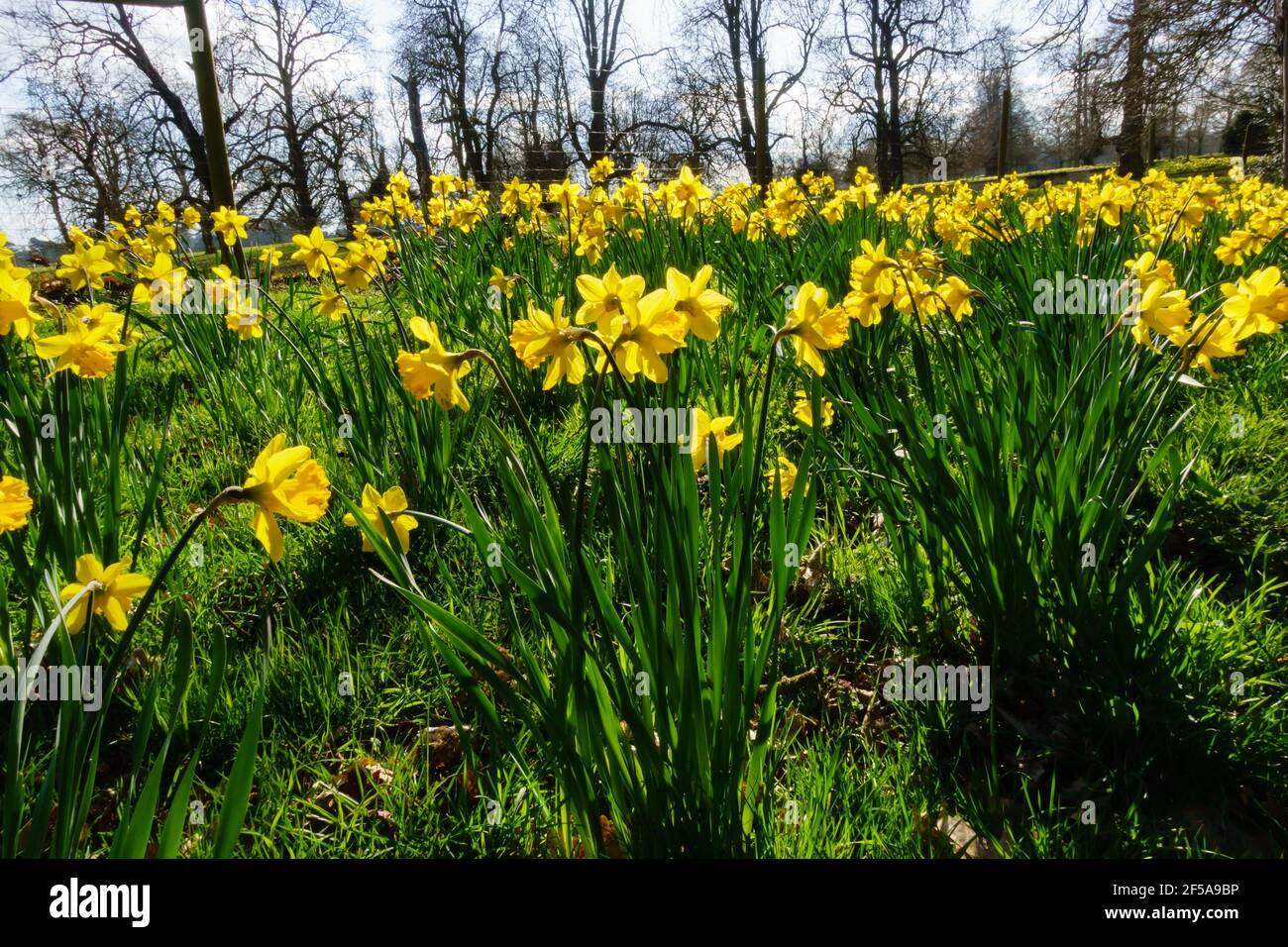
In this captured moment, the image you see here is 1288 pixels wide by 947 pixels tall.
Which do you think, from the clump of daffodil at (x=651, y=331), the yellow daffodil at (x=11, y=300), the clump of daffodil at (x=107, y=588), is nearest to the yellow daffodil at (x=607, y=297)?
the clump of daffodil at (x=651, y=331)

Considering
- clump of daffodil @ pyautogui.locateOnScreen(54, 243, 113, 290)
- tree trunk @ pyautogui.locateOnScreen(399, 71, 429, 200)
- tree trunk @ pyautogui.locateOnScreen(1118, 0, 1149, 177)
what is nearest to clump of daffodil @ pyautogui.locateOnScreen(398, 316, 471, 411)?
clump of daffodil @ pyautogui.locateOnScreen(54, 243, 113, 290)

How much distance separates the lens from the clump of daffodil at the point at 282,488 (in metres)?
1.04

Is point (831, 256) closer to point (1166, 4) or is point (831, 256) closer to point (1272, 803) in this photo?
point (1272, 803)

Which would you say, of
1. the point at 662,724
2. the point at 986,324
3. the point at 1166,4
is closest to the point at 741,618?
the point at 662,724

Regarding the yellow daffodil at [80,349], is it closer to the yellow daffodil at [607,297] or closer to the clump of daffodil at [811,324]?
the yellow daffodil at [607,297]

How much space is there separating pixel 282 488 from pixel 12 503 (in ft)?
1.55

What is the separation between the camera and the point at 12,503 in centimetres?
112

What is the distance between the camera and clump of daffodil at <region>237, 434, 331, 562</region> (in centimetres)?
104

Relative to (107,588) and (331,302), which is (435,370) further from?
(331,302)

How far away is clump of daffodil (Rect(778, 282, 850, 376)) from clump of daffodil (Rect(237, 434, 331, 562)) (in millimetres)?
840

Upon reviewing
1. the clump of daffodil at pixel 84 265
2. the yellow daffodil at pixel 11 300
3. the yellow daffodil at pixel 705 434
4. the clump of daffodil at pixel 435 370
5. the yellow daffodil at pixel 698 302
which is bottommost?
the yellow daffodil at pixel 705 434

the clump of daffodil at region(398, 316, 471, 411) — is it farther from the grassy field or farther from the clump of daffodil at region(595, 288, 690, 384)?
the clump of daffodil at region(595, 288, 690, 384)

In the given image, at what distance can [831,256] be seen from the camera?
3.04m

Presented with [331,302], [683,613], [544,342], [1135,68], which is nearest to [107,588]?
[544,342]
